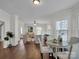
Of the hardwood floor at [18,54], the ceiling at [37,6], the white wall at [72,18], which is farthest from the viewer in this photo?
the white wall at [72,18]

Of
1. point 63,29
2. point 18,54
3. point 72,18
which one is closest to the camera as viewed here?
point 72,18

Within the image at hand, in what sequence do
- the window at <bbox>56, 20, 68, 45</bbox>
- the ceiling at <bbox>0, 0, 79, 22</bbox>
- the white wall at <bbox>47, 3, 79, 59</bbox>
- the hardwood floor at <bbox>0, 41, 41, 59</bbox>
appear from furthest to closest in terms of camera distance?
the window at <bbox>56, 20, 68, 45</bbox>
the white wall at <bbox>47, 3, 79, 59</bbox>
the hardwood floor at <bbox>0, 41, 41, 59</bbox>
the ceiling at <bbox>0, 0, 79, 22</bbox>

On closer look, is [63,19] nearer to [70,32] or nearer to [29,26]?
[70,32]

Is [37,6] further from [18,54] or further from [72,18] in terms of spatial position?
[18,54]

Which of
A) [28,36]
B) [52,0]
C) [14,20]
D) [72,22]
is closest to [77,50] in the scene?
[52,0]

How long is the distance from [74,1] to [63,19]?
6.14 feet

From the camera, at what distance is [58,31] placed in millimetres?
7945

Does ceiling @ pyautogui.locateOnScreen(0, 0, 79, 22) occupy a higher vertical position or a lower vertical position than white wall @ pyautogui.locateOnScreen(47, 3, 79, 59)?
higher

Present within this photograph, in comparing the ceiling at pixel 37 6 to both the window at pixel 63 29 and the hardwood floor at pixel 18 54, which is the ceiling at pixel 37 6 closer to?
the window at pixel 63 29

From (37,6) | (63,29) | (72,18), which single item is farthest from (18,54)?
(72,18)

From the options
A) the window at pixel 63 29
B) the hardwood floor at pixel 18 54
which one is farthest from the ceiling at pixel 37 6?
the hardwood floor at pixel 18 54

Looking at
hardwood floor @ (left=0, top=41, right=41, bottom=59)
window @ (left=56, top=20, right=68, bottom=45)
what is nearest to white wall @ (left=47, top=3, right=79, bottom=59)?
window @ (left=56, top=20, right=68, bottom=45)

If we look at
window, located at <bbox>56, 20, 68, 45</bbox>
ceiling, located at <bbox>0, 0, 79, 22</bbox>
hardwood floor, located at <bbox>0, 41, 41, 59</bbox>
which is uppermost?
ceiling, located at <bbox>0, 0, 79, 22</bbox>

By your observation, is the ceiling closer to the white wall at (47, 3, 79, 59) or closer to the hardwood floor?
the white wall at (47, 3, 79, 59)
